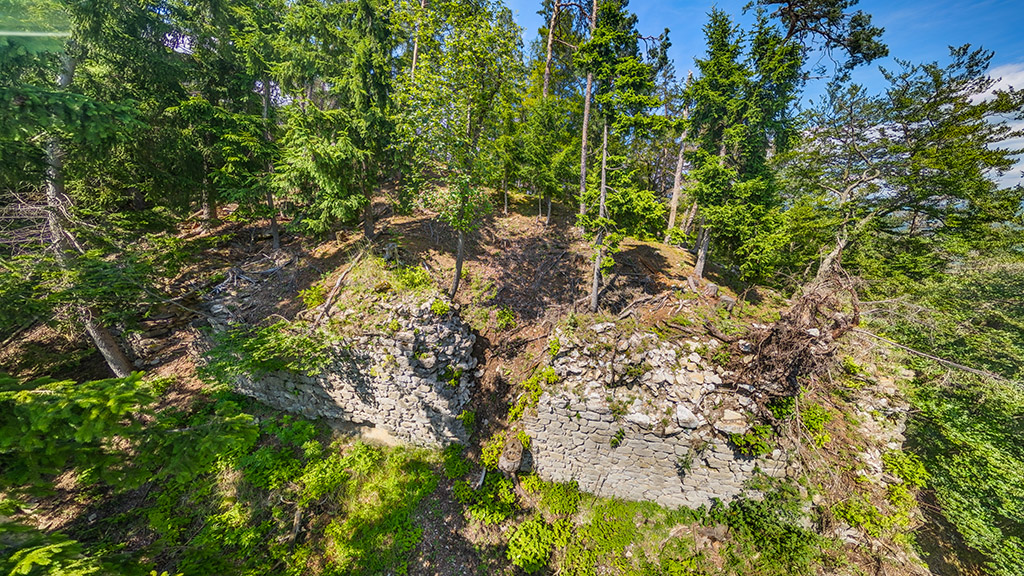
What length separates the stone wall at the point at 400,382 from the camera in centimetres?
773

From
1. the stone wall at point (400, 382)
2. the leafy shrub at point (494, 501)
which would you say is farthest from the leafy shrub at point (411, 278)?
the leafy shrub at point (494, 501)

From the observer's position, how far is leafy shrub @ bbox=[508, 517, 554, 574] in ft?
21.7

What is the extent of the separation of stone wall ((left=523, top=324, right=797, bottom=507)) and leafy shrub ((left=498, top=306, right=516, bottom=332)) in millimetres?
2447

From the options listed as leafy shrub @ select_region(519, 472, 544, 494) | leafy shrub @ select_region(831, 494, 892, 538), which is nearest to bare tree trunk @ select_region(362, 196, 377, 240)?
leafy shrub @ select_region(519, 472, 544, 494)

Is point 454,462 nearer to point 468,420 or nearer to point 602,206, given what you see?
point 468,420

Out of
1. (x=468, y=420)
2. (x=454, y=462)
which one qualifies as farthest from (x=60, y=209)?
(x=454, y=462)

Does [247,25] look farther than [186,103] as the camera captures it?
Yes

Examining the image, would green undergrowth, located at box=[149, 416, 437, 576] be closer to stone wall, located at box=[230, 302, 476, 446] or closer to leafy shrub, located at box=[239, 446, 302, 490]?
leafy shrub, located at box=[239, 446, 302, 490]

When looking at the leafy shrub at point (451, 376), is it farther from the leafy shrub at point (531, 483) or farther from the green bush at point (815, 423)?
the green bush at point (815, 423)

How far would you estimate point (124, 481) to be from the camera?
350cm

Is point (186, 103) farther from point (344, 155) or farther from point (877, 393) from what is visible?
point (877, 393)

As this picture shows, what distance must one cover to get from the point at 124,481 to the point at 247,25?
1453 centimetres

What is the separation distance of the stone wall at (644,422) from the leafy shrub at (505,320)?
2447 mm

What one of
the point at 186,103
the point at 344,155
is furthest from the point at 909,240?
the point at 186,103
